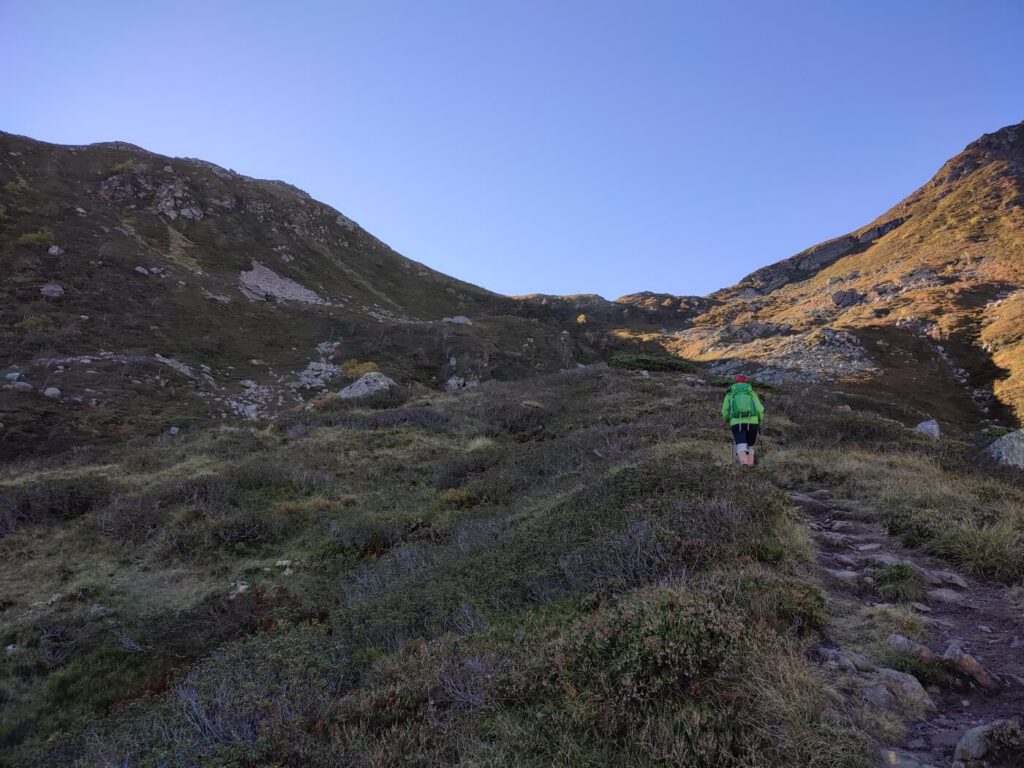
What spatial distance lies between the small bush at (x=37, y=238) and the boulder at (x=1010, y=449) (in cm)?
4675

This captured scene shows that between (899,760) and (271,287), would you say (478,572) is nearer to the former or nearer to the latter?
(899,760)

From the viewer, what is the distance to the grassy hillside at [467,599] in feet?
11.7

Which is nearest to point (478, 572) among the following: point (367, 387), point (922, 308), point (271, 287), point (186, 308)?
point (367, 387)

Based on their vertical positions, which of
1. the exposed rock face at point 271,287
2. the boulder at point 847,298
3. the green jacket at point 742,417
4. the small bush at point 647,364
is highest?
the boulder at point 847,298

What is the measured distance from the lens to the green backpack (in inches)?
404

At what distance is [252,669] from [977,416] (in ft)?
130

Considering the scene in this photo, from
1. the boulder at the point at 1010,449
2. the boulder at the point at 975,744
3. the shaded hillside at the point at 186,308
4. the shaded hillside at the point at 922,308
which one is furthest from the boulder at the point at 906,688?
the shaded hillside at the point at 922,308

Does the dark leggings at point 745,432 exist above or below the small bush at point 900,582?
above

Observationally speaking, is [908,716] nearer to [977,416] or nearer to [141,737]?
[141,737]

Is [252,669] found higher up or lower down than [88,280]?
lower down

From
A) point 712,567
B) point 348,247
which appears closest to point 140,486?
point 712,567

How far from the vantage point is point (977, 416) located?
101 ft

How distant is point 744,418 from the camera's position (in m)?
10.4

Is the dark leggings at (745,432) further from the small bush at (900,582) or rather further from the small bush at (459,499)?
the small bush at (459,499)
